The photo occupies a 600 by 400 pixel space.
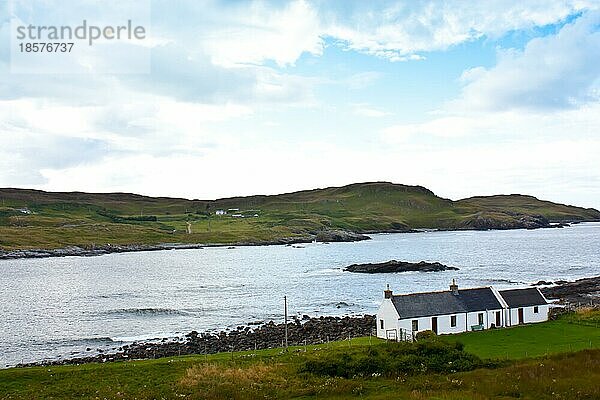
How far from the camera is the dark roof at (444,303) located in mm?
55031

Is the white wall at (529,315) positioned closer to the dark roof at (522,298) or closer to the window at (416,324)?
the dark roof at (522,298)

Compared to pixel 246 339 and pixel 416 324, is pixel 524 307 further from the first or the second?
pixel 246 339

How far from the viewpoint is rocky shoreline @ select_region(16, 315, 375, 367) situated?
5956 cm

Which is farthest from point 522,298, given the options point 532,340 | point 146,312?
point 146,312

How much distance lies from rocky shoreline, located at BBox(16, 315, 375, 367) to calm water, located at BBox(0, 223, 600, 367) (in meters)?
5.26

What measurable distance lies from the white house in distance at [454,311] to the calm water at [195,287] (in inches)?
1040

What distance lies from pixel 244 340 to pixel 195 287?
180 ft

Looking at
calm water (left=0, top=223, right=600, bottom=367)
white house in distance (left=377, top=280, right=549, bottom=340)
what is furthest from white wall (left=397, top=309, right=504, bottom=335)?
calm water (left=0, top=223, right=600, bottom=367)

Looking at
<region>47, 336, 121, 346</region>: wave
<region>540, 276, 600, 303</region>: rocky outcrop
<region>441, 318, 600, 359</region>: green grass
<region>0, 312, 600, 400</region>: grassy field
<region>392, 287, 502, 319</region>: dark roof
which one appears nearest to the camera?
<region>0, 312, 600, 400</region>: grassy field

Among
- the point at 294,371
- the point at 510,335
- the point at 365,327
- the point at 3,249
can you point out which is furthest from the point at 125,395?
the point at 3,249

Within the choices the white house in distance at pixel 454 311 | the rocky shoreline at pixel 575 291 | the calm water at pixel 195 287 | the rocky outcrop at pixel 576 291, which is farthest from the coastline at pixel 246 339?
the white house in distance at pixel 454 311

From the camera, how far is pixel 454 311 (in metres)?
56.6

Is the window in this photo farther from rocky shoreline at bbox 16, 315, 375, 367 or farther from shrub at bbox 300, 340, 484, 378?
shrub at bbox 300, 340, 484, 378

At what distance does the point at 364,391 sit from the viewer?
3203 centimetres
